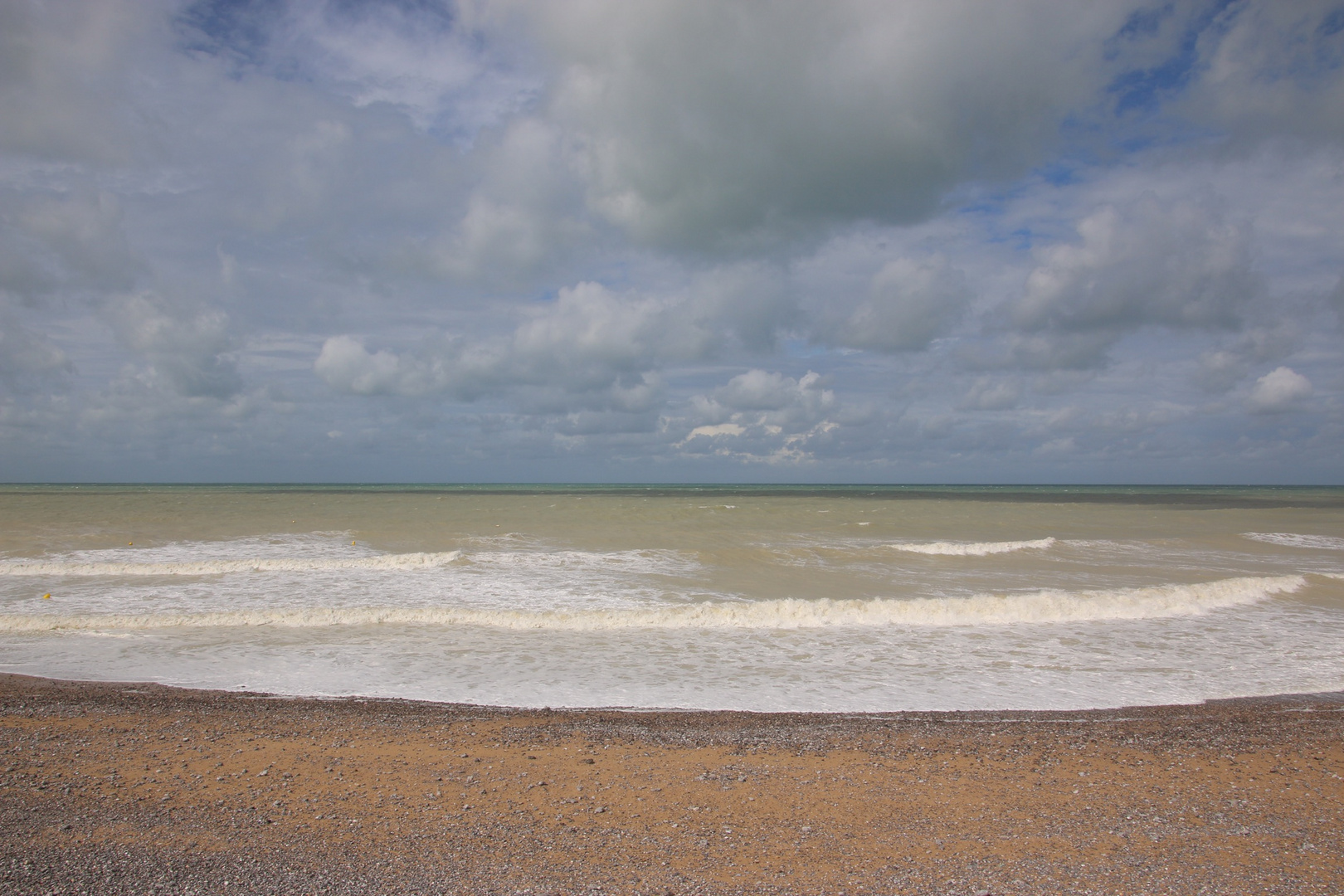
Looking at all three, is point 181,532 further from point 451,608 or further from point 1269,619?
point 1269,619

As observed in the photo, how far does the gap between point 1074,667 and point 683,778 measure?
7.79 m

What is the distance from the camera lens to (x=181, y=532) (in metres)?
27.2

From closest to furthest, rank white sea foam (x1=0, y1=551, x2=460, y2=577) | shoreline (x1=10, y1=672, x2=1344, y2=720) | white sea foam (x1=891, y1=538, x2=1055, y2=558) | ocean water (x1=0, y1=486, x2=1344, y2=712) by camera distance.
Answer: shoreline (x1=10, y1=672, x2=1344, y2=720) < ocean water (x1=0, y1=486, x2=1344, y2=712) < white sea foam (x1=0, y1=551, x2=460, y2=577) < white sea foam (x1=891, y1=538, x2=1055, y2=558)

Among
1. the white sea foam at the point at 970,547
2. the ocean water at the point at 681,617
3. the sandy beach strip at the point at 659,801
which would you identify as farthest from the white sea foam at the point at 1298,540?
the sandy beach strip at the point at 659,801

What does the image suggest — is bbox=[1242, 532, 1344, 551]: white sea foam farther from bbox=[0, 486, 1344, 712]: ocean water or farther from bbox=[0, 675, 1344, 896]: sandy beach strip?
bbox=[0, 675, 1344, 896]: sandy beach strip

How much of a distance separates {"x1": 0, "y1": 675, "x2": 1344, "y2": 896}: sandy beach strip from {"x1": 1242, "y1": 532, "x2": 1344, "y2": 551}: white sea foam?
26175 mm

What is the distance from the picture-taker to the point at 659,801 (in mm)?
5566

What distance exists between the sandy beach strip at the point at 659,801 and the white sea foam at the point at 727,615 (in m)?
5.41

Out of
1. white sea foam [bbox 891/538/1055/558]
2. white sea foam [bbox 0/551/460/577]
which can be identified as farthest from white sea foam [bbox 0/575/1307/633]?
white sea foam [bbox 891/538/1055/558]

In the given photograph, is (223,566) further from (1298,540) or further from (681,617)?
(1298,540)

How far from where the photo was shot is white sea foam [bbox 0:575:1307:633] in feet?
43.2

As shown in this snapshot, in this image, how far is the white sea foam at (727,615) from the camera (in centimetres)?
1316

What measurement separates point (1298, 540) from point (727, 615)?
98.4 ft

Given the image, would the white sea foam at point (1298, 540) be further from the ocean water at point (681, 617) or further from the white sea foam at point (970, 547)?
the white sea foam at point (970, 547)
